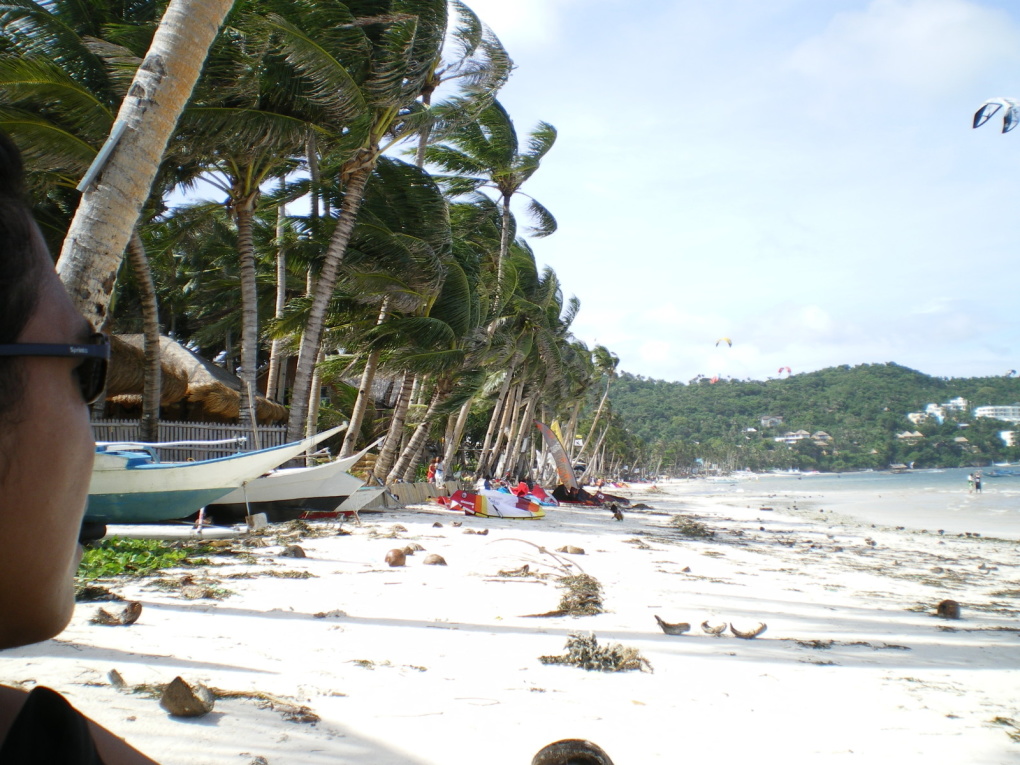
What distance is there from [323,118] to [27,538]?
42.8 feet

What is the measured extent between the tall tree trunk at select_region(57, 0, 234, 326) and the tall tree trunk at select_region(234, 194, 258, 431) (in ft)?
31.5

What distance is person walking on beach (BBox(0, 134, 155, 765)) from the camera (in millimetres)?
565

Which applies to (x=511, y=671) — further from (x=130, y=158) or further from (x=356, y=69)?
(x=356, y=69)

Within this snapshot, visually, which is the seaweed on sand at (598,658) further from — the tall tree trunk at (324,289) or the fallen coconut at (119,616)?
the tall tree trunk at (324,289)

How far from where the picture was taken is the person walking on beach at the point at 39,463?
0.57 metres

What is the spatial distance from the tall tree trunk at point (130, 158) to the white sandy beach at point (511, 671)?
188 centimetres

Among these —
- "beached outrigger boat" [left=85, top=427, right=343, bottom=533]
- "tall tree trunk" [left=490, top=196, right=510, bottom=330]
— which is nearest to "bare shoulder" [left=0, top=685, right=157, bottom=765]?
"beached outrigger boat" [left=85, top=427, right=343, bottom=533]

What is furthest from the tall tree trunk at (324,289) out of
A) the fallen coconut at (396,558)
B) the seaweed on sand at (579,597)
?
the seaweed on sand at (579,597)

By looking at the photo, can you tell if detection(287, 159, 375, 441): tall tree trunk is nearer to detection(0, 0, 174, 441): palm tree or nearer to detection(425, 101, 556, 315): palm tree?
detection(0, 0, 174, 441): palm tree

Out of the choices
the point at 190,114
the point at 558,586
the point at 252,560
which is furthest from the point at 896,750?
the point at 190,114

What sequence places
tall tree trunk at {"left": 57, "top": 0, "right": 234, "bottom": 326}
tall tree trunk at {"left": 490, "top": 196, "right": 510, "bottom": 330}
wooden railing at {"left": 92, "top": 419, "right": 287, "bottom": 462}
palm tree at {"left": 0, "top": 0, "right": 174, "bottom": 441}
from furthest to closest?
tall tree trunk at {"left": 490, "top": 196, "right": 510, "bottom": 330}
wooden railing at {"left": 92, "top": 419, "right": 287, "bottom": 462}
palm tree at {"left": 0, "top": 0, "right": 174, "bottom": 441}
tall tree trunk at {"left": 57, "top": 0, "right": 234, "bottom": 326}

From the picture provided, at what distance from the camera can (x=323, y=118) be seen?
12.4 meters

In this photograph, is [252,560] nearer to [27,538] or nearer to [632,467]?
[27,538]

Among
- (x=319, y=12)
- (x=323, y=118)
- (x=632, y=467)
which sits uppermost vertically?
(x=319, y=12)
